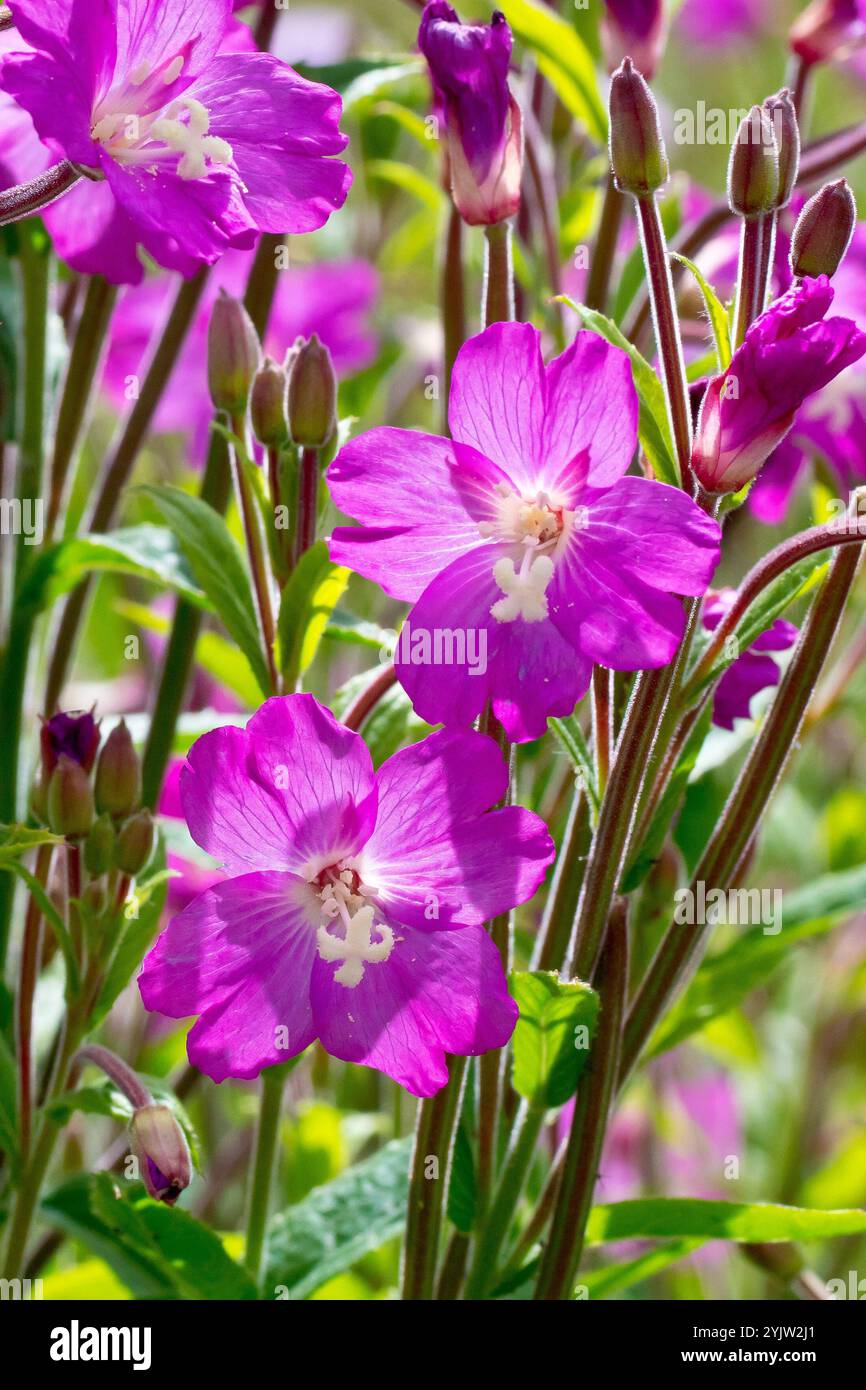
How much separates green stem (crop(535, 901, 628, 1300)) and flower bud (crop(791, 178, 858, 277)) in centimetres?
25

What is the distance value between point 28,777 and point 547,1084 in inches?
15.4

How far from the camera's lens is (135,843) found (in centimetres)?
64

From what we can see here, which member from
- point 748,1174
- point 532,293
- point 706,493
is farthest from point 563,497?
point 748,1174

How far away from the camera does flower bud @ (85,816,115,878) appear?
2.15ft

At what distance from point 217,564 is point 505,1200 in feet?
0.98

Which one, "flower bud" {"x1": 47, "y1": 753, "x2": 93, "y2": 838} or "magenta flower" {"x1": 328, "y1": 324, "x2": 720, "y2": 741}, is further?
"flower bud" {"x1": 47, "y1": 753, "x2": 93, "y2": 838}

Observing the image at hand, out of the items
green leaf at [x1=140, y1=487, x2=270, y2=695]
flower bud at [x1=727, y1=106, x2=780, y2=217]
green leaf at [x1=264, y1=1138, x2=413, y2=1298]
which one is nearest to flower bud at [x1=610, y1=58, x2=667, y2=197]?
flower bud at [x1=727, y1=106, x2=780, y2=217]

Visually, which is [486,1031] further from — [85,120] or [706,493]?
[85,120]

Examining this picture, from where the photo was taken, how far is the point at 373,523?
567 millimetres

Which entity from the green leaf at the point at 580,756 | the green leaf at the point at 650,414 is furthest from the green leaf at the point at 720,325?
the green leaf at the point at 580,756

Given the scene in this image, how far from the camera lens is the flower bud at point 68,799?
64 centimetres

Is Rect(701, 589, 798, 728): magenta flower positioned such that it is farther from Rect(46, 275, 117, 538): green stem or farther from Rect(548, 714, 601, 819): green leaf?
Rect(46, 275, 117, 538): green stem

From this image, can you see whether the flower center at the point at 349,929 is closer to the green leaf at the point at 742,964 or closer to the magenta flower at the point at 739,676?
the magenta flower at the point at 739,676

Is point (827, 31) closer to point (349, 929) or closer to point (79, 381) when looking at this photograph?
point (79, 381)
